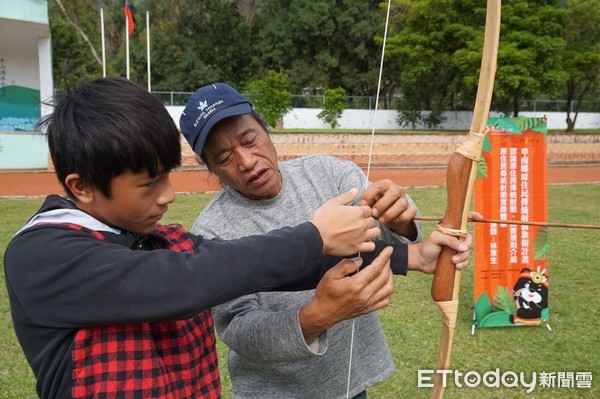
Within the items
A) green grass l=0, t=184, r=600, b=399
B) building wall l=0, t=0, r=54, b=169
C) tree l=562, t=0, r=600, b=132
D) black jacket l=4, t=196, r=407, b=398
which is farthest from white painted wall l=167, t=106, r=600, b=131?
black jacket l=4, t=196, r=407, b=398

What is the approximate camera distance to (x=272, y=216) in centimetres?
153

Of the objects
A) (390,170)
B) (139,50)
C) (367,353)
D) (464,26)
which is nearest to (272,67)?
(139,50)

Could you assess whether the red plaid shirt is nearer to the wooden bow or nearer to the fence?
the wooden bow

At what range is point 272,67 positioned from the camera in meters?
31.6

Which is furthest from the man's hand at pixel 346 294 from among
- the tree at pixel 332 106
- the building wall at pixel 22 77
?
the tree at pixel 332 106

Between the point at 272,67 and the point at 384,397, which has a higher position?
the point at 272,67

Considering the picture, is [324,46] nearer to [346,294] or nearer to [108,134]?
[346,294]

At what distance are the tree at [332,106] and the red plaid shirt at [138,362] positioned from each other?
25.0 m

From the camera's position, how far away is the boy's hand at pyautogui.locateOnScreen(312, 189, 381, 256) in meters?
0.99

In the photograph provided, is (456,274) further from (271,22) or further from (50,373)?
(271,22)

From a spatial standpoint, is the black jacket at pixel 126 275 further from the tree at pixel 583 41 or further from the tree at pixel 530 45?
the tree at pixel 583 41

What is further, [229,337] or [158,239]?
[229,337]

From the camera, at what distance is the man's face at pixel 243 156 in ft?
4.87

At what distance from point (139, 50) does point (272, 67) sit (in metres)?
7.59
